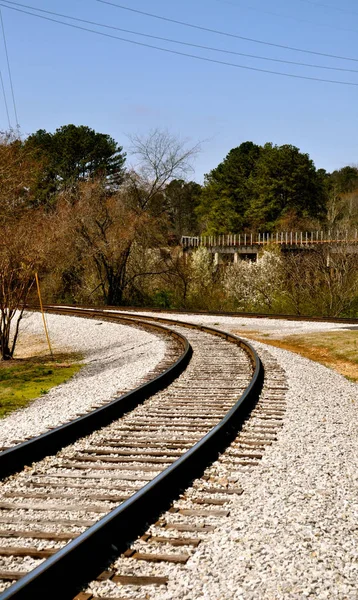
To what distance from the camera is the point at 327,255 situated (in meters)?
29.3

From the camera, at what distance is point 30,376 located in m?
13.5

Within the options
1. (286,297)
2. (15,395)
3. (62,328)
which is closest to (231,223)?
(286,297)

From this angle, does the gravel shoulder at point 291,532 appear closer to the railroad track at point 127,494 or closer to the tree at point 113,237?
the railroad track at point 127,494

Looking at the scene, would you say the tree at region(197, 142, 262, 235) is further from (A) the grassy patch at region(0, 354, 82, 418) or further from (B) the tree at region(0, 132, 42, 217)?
(A) the grassy patch at region(0, 354, 82, 418)

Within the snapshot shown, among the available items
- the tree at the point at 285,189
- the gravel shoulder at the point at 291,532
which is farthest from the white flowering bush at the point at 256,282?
the tree at the point at 285,189

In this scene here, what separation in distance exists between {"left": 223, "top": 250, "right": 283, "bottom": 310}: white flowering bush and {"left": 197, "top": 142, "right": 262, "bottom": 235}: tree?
37545 mm

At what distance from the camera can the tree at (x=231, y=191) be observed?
237 ft

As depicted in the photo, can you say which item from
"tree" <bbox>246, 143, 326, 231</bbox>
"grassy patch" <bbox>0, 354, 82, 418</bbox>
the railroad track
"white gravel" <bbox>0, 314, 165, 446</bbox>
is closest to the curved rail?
"white gravel" <bbox>0, 314, 165, 446</bbox>

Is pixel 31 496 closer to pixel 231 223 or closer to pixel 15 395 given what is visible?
pixel 15 395

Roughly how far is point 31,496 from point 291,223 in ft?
195

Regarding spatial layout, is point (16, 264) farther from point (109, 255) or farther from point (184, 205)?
point (184, 205)

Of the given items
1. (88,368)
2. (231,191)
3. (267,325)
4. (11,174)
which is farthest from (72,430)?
(231,191)

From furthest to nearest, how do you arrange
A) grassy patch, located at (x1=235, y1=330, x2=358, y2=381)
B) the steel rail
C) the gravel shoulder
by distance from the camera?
grassy patch, located at (x1=235, y1=330, x2=358, y2=381), the steel rail, the gravel shoulder

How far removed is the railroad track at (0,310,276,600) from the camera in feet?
12.6
